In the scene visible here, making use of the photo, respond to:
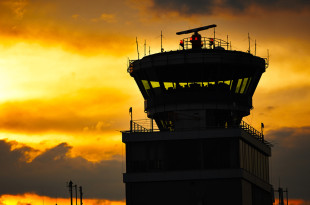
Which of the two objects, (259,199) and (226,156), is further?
(259,199)

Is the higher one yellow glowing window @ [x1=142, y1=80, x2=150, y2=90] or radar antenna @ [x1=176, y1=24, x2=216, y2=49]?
radar antenna @ [x1=176, y1=24, x2=216, y2=49]

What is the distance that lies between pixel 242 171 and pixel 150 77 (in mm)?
18481

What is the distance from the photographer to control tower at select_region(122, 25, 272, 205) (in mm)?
137125

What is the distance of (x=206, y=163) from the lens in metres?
138

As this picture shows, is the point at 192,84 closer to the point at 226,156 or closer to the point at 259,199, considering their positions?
the point at 226,156

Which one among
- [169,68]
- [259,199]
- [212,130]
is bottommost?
[259,199]

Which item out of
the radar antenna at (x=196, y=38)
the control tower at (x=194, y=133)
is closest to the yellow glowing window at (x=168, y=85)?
the control tower at (x=194, y=133)

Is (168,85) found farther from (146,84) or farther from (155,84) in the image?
(146,84)

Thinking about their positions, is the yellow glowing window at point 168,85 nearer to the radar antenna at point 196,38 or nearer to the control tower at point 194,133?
the control tower at point 194,133

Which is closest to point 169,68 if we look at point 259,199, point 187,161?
point 187,161

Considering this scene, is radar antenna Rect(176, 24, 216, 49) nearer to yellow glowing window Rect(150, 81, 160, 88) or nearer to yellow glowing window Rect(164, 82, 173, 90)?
yellow glowing window Rect(164, 82, 173, 90)

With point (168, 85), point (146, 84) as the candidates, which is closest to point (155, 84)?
point (146, 84)

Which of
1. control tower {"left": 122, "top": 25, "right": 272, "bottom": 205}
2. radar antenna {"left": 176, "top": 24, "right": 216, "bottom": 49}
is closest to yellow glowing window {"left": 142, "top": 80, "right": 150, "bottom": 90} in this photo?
control tower {"left": 122, "top": 25, "right": 272, "bottom": 205}

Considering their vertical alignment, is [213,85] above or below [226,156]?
above
